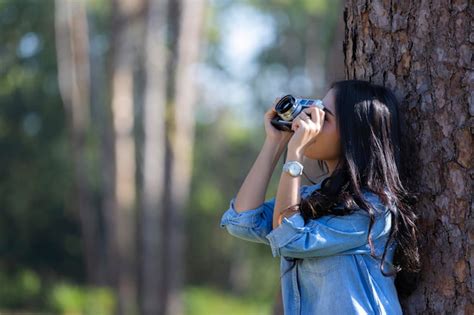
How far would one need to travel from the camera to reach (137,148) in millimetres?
26000

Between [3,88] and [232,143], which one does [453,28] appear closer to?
[3,88]

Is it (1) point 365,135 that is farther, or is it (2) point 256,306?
(2) point 256,306

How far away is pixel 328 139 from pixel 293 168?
0.68 feet

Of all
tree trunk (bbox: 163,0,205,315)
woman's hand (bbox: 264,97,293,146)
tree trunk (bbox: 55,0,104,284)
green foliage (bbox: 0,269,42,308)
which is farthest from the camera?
green foliage (bbox: 0,269,42,308)

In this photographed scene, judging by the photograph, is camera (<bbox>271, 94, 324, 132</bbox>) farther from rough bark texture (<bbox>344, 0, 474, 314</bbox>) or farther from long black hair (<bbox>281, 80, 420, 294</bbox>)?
rough bark texture (<bbox>344, 0, 474, 314</bbox>)

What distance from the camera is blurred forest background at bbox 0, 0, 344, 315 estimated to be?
15.1 metres

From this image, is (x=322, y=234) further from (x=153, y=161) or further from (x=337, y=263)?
(x=153, y=161)

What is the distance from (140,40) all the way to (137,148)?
9.66m

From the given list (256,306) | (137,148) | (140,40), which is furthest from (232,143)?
(140,40)

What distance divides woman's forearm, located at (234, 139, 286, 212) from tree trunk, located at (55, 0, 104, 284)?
16.7m

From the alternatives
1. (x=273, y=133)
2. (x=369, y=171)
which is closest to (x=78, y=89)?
(x=273, y=133)

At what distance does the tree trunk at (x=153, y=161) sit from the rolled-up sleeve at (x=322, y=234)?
1228 centimetres

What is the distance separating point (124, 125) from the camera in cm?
1598

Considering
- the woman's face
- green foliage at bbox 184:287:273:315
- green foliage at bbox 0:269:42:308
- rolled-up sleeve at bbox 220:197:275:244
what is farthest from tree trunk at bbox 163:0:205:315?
the woman's face
